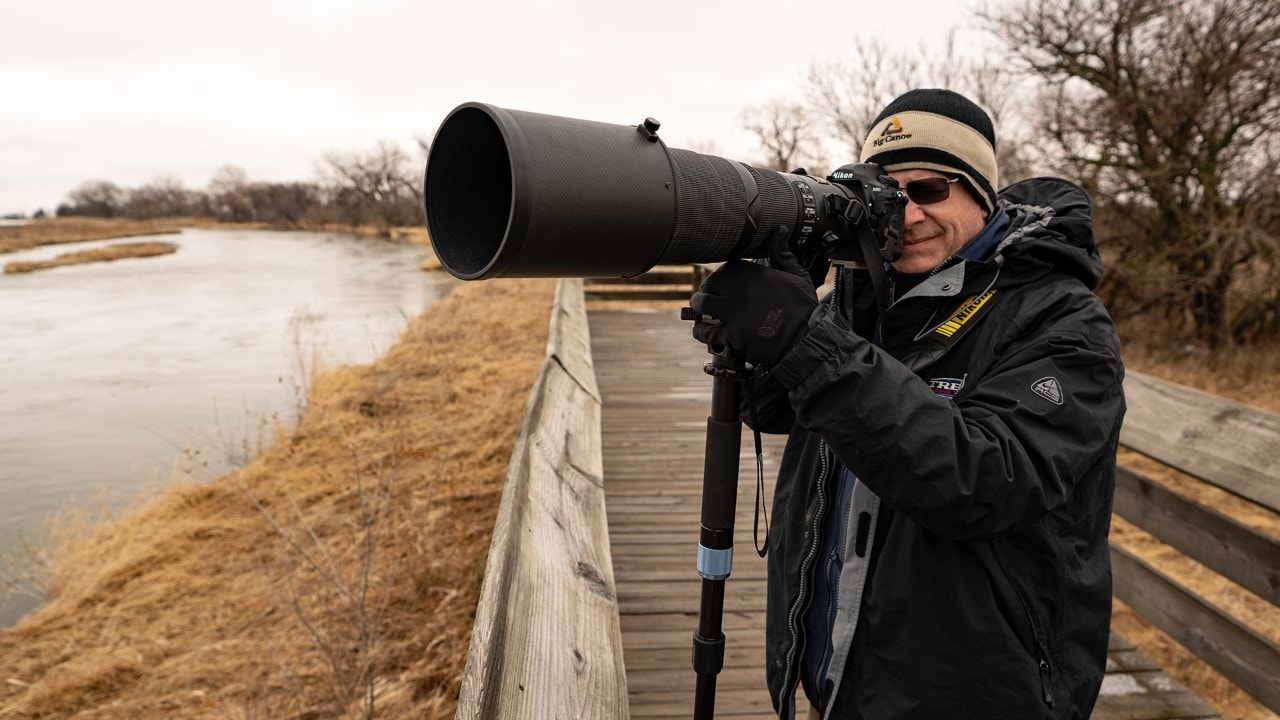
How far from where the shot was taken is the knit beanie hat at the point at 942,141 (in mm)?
1302

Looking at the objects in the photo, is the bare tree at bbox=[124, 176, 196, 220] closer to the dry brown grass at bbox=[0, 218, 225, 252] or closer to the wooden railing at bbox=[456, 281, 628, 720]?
the dry brown grass at bbox=[0, 218, 225, 252]

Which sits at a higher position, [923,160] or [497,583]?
[923,160]

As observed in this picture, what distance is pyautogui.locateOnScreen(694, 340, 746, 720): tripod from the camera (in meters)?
1.22

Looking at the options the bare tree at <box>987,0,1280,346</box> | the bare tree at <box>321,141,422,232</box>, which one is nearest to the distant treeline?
the bare tree at <box>321,141,422,232</box>

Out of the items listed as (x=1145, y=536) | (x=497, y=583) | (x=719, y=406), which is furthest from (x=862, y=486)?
(x=1145, y=536)

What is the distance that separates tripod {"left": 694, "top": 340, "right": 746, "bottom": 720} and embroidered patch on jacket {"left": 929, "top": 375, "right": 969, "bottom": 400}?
0.97 feet

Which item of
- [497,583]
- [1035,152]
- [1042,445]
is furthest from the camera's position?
[1035,152]

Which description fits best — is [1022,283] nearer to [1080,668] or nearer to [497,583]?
[1080,668]

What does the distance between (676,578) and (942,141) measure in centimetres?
193

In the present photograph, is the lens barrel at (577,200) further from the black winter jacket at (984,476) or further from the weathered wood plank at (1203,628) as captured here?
the weathered wood plank at (1203,628)

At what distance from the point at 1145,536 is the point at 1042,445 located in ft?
16.4

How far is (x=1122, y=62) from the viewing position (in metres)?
7.57

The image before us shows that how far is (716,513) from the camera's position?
127cm

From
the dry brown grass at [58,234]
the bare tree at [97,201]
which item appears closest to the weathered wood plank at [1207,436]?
the dry brown grass at [58,234]
